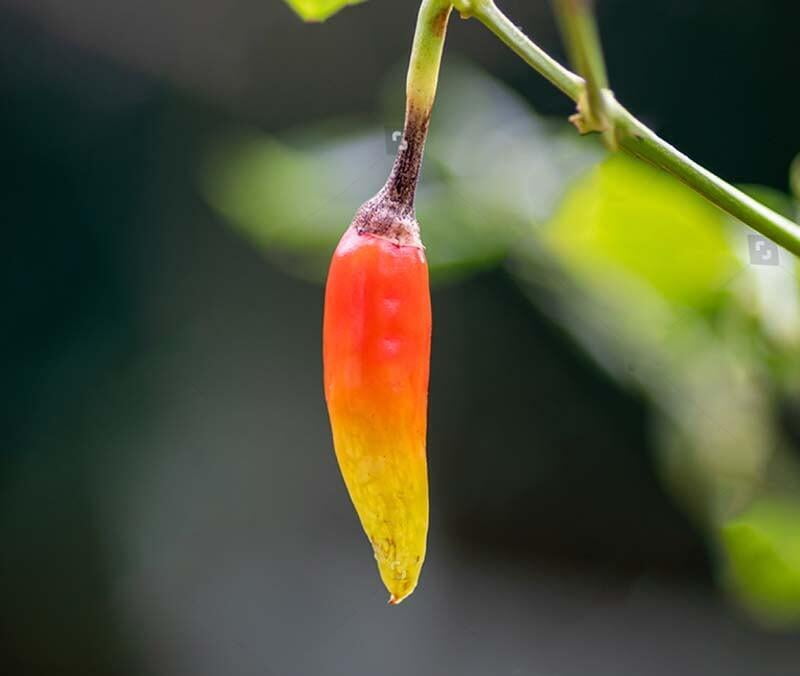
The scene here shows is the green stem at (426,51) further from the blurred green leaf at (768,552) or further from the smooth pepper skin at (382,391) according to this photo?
the blurred green leaf at (768,552)

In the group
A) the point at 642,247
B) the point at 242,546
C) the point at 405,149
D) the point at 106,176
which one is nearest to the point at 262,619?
the point at 242,546

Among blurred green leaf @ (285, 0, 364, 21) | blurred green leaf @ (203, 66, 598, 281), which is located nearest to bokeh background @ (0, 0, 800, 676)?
blurred green leaf @ (203, 66, 598, 281)

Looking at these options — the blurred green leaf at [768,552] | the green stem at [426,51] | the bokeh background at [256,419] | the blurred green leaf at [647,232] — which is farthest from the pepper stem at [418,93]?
the bokeh background at [256,419]

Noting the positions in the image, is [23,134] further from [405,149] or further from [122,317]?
[405,149]

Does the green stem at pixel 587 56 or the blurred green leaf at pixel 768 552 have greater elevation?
the green stem at pixel 587 56

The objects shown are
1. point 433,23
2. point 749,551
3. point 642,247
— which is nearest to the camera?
point 433,23

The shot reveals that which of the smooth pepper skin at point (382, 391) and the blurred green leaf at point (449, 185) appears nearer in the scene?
the smooth pepper skin at point (382, 391)
